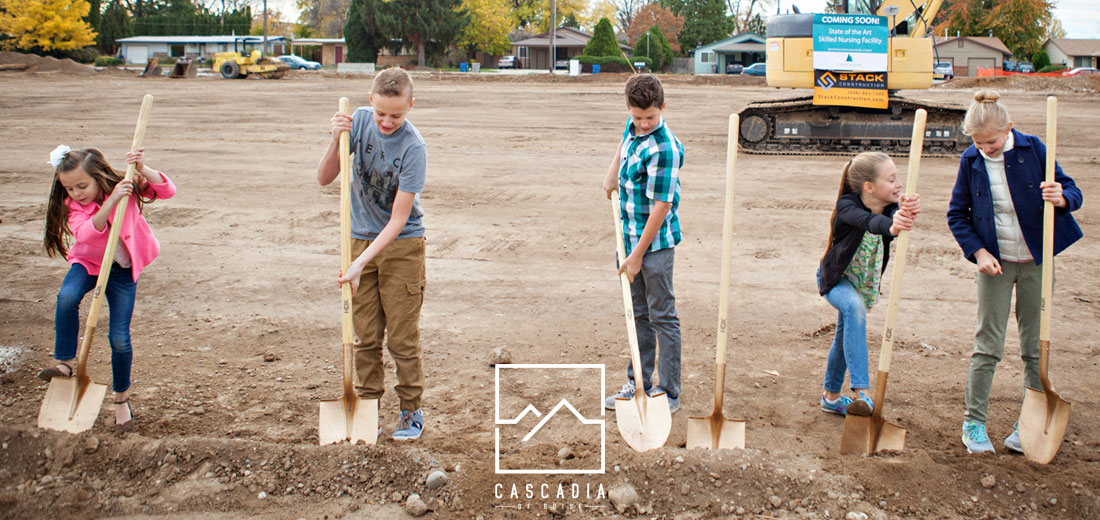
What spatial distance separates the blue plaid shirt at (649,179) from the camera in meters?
4.14

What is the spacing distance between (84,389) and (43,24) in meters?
56.8

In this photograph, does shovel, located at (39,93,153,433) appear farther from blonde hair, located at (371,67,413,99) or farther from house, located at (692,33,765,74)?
house, located at (692,33,765,74)

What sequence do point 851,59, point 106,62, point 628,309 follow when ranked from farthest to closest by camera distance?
point 106,62
point 851,59
point 628,309

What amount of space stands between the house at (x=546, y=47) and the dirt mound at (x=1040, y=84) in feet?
123

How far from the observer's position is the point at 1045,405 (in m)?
4.06

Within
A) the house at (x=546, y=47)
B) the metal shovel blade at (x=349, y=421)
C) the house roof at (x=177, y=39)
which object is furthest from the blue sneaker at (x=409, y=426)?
the house roof at (x=177, y=39)

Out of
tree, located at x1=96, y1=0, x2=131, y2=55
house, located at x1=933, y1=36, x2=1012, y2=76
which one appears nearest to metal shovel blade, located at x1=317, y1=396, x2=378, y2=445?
house, located at x1=933, y1=36, x2=1012, y2=76

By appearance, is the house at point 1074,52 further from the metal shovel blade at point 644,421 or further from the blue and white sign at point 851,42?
the metal shovel blade at point 644,421

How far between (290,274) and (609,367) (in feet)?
11.8

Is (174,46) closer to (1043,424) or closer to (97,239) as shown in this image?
(97,239)

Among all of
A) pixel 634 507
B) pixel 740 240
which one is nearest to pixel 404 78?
pixel 634 507

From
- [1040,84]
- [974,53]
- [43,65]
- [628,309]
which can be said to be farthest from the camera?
[974,53]

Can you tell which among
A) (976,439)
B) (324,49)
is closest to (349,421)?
(976,439)

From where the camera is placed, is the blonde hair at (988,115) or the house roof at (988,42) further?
the house roof at (988,42)
